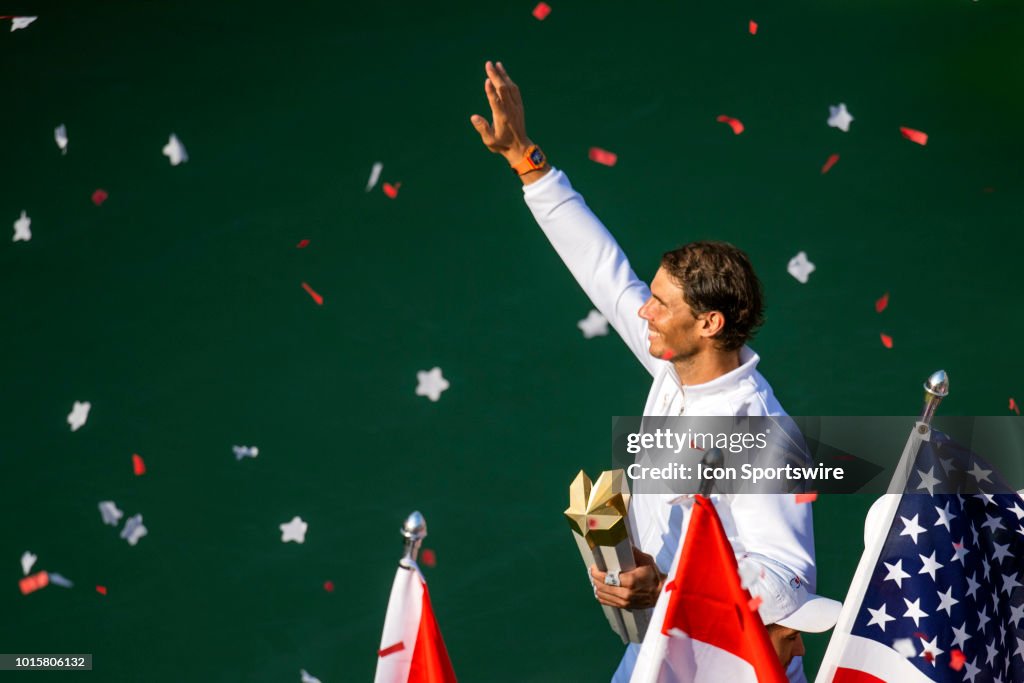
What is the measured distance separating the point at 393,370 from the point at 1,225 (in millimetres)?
1623

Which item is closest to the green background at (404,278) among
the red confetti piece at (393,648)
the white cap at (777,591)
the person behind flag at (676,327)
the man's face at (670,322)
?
the person behind flag at (676,327)

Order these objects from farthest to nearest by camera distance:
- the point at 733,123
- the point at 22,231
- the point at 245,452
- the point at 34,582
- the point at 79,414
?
the point at 733,123, the point at 22,231, the point at 79,414, the point at 245,452, the point at 34,582

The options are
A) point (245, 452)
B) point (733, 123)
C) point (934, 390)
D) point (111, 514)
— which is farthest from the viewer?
point (733, 123)

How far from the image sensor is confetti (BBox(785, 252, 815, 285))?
16.9 ft

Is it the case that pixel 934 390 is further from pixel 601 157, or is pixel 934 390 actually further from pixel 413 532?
pixel 601 157

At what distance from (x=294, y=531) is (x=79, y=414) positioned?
3.00 ft

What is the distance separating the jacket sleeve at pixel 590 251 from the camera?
3047 mm

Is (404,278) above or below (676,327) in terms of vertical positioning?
above

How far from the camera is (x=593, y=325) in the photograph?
511 cm

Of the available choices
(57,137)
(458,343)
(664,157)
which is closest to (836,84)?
(664,157)

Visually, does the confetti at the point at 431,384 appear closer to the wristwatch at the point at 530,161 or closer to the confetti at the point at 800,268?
the confetti at the point at 800,268

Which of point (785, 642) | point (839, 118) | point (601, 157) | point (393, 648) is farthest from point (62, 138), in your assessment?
point (785, 642)

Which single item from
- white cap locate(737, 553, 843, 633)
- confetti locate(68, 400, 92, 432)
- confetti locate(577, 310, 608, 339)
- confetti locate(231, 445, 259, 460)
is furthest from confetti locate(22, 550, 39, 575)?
white cap locate(737, 553, 843, 633)

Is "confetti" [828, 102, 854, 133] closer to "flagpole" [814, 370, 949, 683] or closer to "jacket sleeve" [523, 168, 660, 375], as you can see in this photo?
"jacket sleeve" [523, 168, 660, 375]
